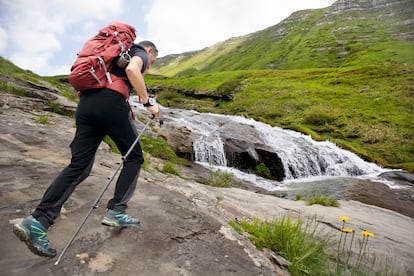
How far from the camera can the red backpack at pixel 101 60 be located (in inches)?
129

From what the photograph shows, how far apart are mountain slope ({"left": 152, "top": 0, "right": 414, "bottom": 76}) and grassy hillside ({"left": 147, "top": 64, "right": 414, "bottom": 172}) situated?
33.3 metres

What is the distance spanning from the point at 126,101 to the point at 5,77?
772 inches

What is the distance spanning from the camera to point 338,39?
11781cm

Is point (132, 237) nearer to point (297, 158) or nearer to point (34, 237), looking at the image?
point (34, 237)

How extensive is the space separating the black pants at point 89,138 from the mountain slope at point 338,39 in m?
86.7

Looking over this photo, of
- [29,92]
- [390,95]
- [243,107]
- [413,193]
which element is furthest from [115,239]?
[390,95]

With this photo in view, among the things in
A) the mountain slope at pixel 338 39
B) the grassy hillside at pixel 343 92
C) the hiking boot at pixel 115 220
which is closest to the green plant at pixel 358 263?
the hiking boot at pixel 115 220

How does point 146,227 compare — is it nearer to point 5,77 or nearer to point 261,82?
point 5,77

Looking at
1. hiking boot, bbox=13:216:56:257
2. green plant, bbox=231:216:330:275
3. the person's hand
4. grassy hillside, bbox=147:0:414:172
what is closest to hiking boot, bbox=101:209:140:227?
hiking boot, bbox=13:216:56:257

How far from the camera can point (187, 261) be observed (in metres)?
3.46

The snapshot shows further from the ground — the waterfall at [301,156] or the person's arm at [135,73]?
the person's arm at [135,73]

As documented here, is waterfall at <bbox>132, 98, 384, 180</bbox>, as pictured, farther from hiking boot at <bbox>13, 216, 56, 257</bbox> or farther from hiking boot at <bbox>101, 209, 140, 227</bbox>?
hiking boot at <bbox>13, 216, 56, 257</bbox>

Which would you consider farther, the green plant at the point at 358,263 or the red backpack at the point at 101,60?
the green plant at the point at 358,263

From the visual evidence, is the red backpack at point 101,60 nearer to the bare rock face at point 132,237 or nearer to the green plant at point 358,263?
the bare rock face at point 132,237
